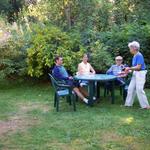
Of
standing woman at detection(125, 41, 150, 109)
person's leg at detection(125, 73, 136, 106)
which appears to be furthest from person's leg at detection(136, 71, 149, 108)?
person's leg at detection(125, 73, 136, 106)

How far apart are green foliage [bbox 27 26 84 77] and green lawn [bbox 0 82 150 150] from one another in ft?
5.69

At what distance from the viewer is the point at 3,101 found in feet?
31.4

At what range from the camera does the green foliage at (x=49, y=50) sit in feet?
36.5

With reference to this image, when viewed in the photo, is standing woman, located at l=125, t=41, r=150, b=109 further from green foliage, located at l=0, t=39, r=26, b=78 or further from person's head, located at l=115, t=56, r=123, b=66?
green foliage, located at l=0, t=39, r=26, b=78

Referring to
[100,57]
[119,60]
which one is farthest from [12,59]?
[119,60]

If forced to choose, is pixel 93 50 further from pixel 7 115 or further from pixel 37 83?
pixel 7 115

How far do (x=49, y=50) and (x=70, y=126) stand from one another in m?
4.71

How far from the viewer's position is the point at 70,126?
689cm

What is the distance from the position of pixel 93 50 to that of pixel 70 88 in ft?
10.7

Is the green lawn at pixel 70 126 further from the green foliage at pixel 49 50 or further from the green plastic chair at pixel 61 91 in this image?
the green foliage at pixel 49 50

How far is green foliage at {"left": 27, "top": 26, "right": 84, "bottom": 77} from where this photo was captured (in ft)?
36.5

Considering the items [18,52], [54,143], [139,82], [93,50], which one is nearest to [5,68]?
[18,52]

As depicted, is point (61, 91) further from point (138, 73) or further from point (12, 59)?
point (12, 59)

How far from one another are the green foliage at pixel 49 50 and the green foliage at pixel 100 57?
16.2 inches
